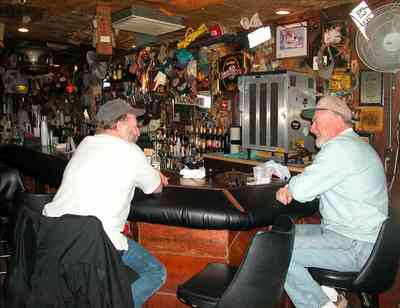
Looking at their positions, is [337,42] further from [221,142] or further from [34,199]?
[34,199]

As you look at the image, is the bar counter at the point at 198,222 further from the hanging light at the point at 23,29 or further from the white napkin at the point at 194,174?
the hanging light at the point at 23,29

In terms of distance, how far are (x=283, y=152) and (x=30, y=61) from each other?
3994 mm

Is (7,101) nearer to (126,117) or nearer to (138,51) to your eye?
(138,51)

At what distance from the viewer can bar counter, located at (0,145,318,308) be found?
2.25 m

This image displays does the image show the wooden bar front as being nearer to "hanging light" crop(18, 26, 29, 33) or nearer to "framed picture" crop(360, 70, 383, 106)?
"framed picture" crop(360, 70, 383, 106)

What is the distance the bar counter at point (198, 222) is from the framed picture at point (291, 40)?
103 inches

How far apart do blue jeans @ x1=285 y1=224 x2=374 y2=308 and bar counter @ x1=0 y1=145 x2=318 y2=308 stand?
273mm

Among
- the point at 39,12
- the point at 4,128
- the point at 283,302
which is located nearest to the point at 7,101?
the point at 4,128

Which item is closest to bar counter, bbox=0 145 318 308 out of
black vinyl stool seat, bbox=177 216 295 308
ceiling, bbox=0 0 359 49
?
black vinyl stool seat, bbox=177 216 295 308

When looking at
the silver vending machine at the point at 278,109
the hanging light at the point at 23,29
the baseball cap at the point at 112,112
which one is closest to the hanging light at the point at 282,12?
the silver vending machine at the point at 278,109

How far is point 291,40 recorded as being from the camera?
4.86m

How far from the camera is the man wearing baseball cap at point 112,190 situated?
2.01 metres

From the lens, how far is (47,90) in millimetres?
8367

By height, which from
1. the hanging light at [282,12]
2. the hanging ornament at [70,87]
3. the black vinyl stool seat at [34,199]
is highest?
the hanging light at [282,12]
